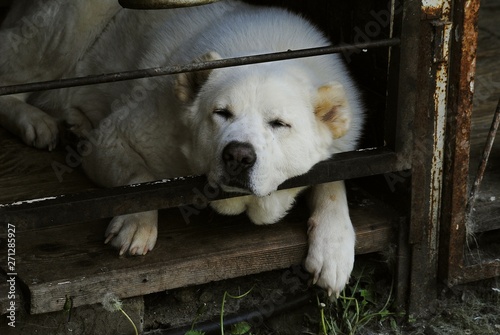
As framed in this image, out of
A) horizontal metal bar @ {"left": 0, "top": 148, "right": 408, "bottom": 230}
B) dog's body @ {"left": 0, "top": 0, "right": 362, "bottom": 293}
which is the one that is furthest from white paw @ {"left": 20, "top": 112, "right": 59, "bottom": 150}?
horizontal metal bar @ {"left": 0, "top": 148, "right": 408, "bottom": 230}

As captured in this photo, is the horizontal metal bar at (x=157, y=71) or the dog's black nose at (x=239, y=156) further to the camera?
the dog's black nose at (x=239, y=156)

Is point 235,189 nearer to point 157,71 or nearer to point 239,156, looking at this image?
point 239,156

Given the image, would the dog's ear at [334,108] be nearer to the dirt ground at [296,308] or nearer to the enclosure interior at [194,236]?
the enclosure interior at [194,236]

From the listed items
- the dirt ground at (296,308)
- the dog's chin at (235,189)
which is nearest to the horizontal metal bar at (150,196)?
the dog's chin at (235,189)

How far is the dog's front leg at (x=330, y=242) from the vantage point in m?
3.30

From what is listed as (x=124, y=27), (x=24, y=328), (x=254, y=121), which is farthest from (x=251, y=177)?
(x=124, y=27)

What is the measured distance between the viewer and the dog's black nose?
2.94 m

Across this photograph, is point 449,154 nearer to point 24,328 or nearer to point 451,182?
point 451,182

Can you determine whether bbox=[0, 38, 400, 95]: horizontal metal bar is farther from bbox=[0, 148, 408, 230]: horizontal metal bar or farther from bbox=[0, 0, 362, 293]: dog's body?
bbox=[0, 148, 408, 230]: horizontal metal bar

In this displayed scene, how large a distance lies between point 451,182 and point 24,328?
1.86m

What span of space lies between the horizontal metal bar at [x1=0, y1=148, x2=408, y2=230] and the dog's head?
2.5 inches

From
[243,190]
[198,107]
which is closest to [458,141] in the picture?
[243,190]

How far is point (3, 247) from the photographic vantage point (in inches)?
129

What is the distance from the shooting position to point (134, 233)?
10.8 feet
